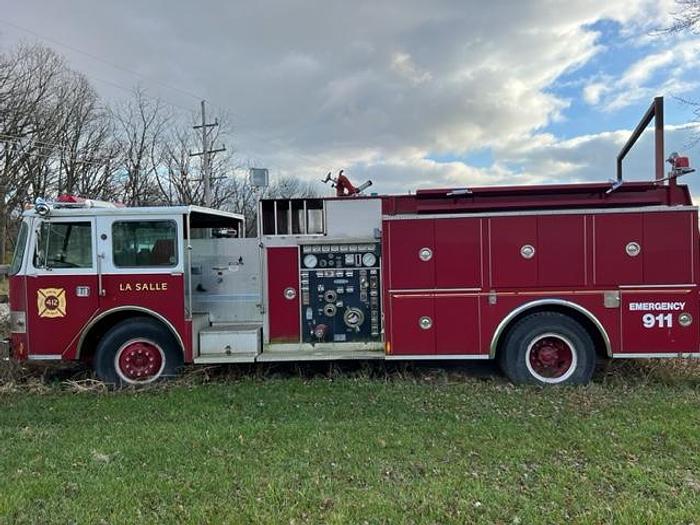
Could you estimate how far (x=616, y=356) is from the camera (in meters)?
6.36

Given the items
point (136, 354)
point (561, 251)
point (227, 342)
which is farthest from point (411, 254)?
point (136, 354)

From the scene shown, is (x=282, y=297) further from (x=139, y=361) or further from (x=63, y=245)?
(x=63, y=245)

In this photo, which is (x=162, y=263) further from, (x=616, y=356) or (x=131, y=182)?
(x=131, y=182)

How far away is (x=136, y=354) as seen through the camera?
22.2 ft

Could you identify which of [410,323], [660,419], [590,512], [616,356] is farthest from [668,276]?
[590,512]

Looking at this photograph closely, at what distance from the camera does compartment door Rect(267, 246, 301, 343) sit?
708 cm

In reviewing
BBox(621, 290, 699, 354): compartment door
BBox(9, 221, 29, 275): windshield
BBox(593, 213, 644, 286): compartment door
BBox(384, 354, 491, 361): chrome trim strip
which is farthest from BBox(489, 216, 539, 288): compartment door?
BBox(9, 221, 29, 275): windshield

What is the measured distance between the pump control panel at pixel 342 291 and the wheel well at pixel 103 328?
1742mm

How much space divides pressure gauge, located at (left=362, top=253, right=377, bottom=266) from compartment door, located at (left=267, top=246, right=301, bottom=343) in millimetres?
874

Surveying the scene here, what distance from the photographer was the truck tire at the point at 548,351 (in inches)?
253

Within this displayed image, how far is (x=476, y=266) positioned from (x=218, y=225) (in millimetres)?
3824

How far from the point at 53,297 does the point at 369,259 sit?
388 centimetres

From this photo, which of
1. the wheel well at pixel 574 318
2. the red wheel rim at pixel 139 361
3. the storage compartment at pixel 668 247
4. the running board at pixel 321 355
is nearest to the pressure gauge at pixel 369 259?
the running board at pixel 321 355

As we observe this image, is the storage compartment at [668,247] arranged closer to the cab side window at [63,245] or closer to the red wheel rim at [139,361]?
the red wheel rim at [139,361]
